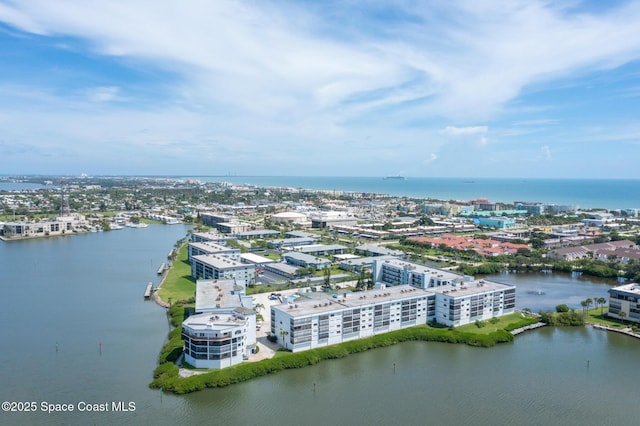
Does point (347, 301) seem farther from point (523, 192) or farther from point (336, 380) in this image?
point (523, 192)

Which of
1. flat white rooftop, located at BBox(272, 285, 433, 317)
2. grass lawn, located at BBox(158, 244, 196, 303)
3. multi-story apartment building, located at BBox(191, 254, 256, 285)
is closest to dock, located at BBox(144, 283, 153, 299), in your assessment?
grass lawn, located at BBox(158, 244, 196, 303)

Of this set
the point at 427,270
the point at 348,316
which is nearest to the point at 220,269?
the point at 348,316

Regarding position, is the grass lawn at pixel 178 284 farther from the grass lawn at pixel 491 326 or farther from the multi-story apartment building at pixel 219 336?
the grass lawn at pixel 491 326

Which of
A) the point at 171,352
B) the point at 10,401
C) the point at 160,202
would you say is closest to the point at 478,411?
the point at 171,352

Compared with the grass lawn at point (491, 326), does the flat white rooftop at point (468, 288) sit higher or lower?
higher

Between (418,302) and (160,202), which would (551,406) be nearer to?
Answer: (418,302)

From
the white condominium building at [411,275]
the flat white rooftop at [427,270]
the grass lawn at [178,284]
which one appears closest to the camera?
the white condominium building at [411,275]

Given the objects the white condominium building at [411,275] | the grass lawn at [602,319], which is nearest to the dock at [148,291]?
the white condominium building at [411,275]
